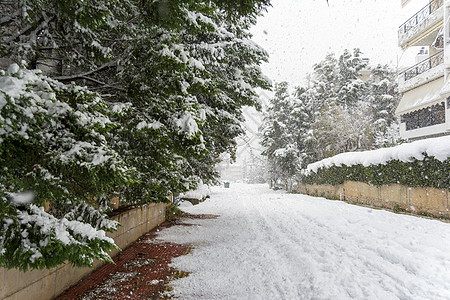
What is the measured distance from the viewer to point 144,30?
4684 mm

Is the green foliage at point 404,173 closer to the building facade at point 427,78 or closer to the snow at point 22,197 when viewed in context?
the building facade at point 427,78

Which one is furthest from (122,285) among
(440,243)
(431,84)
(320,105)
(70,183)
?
(320,105)

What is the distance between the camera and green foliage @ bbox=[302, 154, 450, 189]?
384 inches

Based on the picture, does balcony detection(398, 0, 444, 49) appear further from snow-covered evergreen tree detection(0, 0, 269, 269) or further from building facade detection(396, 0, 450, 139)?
snow-covered evergreen tree detection(0, 0, 269, 269)

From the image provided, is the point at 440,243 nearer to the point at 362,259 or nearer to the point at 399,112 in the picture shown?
the point at 362,259

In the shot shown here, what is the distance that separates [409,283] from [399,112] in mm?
20952

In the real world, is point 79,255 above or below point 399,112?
below

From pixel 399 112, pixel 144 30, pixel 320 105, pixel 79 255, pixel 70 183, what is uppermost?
pixel 320 105

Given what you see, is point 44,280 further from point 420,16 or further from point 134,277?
point 420,16

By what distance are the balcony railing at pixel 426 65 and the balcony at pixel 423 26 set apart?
1.78m

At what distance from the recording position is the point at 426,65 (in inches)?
808

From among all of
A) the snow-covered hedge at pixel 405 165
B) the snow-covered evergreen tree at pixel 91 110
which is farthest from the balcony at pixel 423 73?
the snow-covered evergreen tree at pixel 91 110

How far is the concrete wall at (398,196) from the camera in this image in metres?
9.80

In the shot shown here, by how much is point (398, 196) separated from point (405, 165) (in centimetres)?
137
